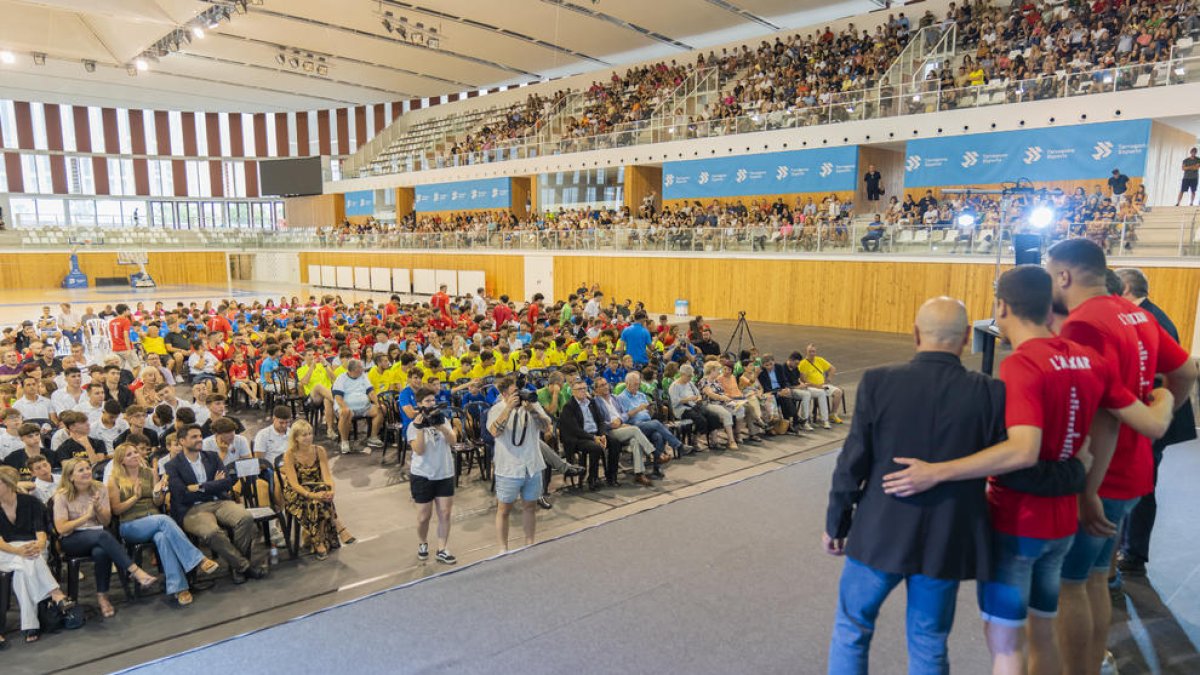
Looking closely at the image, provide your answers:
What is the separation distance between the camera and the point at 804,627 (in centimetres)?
384

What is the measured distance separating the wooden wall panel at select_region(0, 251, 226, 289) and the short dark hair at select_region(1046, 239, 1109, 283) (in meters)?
43.7

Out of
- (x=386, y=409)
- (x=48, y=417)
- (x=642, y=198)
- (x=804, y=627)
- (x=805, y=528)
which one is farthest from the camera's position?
(x=642, y=198)

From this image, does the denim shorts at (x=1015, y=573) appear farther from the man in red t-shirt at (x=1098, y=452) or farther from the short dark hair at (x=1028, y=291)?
the short dark hair at (x=1028, y=291)

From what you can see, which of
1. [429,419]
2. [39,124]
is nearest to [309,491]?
[429,419]

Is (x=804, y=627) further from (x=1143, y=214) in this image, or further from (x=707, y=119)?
(x=707, y=119)

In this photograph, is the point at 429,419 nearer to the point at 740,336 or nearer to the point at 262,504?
the point at 262,504

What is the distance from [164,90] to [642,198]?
31.0 metres

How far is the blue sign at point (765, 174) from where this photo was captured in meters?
21.2

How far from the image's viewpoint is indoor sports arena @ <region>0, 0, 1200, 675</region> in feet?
8.57

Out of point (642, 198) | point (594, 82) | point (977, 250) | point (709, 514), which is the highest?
point (594, 82)

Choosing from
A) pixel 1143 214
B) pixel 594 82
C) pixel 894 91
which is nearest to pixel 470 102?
pixel 594 82

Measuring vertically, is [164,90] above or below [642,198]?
above

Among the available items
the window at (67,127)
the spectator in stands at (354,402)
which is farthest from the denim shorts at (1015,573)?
the window at (67,127)

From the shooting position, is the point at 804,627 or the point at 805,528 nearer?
the point at 804,627
